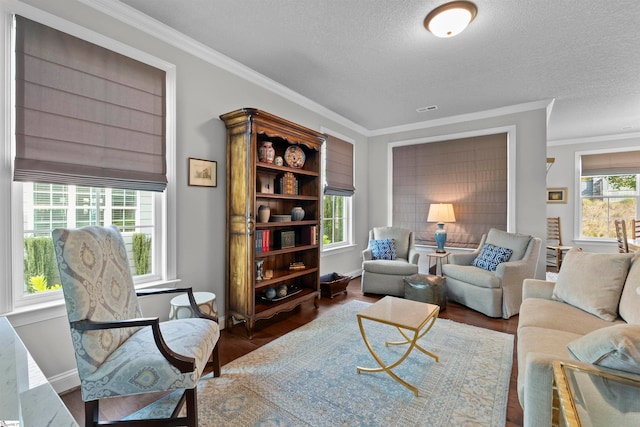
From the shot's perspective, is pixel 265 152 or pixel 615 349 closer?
pixel 615 349

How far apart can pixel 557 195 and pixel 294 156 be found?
5.91m

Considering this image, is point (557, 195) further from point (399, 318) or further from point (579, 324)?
point (399, 318)

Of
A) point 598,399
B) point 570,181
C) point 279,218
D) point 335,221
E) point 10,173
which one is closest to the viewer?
point 598,399

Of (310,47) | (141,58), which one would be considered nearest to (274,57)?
(310,47)

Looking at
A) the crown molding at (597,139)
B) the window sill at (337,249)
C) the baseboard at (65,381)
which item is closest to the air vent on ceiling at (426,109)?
the window sill at (337,249)

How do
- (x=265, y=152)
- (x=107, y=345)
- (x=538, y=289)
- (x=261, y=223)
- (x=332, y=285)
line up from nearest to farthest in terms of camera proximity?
(x=107, y=345), (x=538, y=289), (x=261, y=223), (x=265, y=152), (x=332, y=285)

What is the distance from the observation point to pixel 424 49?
2715mm

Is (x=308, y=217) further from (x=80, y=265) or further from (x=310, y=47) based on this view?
(x=80, y=265)

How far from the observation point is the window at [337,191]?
4559 millimetres

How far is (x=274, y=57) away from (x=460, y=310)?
11.6ft

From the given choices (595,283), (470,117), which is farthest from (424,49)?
(595,283)

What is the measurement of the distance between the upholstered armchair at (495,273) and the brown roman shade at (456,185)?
654 millimetres

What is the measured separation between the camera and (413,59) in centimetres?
291

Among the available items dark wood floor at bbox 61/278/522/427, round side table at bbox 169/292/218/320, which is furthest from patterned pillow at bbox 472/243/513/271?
round side table at bbox 169/292/218/320
